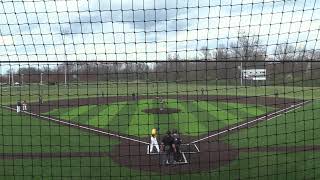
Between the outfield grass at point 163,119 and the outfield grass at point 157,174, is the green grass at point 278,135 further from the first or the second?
the outfield grass at point 163,119

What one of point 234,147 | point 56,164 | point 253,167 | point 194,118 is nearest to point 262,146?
point 234,147

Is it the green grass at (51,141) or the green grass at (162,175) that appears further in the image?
the green grass at (51,141)

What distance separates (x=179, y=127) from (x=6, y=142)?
8485mm

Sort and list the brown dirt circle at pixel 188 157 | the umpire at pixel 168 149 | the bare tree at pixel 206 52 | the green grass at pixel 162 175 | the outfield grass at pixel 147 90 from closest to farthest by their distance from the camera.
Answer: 1. the bare tree at pixel 206 52
2. the outfield grass at pixel 147 90
3. the green grass at pixel 162 175
4. the brown dirt circle at pixel 188 157
5. the umpire at pixel 168 149

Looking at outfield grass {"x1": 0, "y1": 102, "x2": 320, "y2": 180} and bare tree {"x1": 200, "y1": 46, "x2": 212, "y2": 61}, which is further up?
bare tree {"x1": 200, "y1": 46, "x2": 212, "y2": 61}

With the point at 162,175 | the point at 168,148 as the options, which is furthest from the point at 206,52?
the point at 168,148

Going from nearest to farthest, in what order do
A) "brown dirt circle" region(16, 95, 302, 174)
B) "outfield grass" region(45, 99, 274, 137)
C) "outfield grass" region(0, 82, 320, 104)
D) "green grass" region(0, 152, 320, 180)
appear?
"outfield grass" region(0, 82, 320, 104)
"green grass" region(0, 152, 320, 180)
"brown dirt circle" region(16, 95, 302, 174)
"outfield grass" region(45, 99, 274, 137)

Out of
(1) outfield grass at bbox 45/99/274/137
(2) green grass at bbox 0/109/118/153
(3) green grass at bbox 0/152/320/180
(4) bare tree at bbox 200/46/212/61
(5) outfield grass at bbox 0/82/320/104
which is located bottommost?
(3) green grass at bbox 0/152/320/180

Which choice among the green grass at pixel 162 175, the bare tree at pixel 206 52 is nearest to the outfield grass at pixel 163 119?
the green grass at pixel 162 175

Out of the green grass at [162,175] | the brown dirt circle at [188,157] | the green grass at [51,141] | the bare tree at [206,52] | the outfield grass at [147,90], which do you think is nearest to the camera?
the bare tree at [206,52]

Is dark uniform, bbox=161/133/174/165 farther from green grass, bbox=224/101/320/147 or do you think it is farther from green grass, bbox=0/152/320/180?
green grass, bbox=224/101/320/147

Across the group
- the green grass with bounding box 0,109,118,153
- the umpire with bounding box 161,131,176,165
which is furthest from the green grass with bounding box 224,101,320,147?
the green grass with bounding box 0,109,118,153

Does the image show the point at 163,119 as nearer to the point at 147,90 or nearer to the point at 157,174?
the point at 147,90

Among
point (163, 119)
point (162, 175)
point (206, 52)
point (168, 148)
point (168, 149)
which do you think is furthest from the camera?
point (163, 119)
